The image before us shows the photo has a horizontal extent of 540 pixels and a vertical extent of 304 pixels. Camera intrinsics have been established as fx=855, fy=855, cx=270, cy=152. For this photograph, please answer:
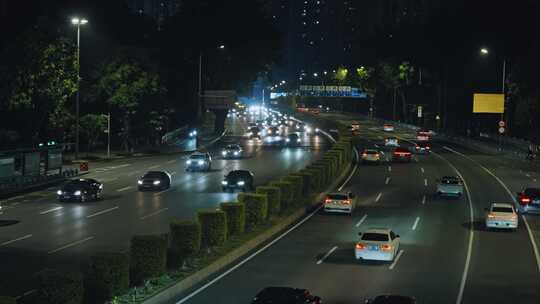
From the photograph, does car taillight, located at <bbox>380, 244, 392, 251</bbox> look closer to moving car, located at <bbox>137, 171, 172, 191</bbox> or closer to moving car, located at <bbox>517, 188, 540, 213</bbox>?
moving car, located at <bbox>517, 188, 540, 213</bbox>

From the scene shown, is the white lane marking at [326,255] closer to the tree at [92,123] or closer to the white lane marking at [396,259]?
the white lane marking at [396,259]

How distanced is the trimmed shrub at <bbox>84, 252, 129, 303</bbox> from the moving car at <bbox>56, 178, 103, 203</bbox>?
2568cm

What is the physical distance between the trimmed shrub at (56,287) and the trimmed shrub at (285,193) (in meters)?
23.9

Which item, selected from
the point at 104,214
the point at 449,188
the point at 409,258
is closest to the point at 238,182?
the point at 104,214

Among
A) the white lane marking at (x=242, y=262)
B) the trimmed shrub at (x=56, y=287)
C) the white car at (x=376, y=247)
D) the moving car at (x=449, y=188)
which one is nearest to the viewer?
the trimmed shrub at (x=56, y=287)

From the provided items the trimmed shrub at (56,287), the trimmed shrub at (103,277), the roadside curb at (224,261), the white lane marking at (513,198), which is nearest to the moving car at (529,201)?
the white lane marking at (513,198)

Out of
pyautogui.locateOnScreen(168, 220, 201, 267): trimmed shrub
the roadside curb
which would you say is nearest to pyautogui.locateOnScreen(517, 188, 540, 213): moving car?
the roadside curb

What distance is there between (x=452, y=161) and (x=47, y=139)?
41608 millimetres

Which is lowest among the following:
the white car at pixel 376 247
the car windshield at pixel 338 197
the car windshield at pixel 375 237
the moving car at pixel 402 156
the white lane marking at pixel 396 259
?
the white lane marking at pixel 396 259

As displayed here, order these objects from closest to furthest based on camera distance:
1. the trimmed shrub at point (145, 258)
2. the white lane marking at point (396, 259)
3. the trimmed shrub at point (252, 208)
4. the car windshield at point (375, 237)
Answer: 1. the trimmed shrub at point (145, 258)
2. the white lane marking at point (396, 259)
3. the car windshield at point (375, 237)
4. the trimmed shrub at point (252, 208)

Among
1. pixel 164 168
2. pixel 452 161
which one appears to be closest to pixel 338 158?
pixel 164 168

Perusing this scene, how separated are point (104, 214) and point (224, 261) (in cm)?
1414

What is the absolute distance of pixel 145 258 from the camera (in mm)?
24719

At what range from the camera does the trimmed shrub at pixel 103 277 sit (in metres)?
21.8
